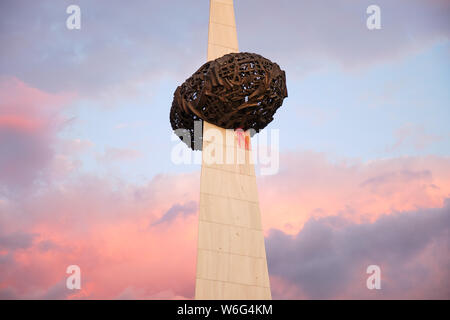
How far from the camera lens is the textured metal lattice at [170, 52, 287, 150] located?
56.5ft

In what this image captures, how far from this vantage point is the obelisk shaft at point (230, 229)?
16.4 meters

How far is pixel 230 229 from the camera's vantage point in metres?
17.0

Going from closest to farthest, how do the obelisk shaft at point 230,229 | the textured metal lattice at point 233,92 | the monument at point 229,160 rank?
Result: the obelisk shaft at point 230,229 → the monument at point 229,160 → the textured metal lattice at point 233,92

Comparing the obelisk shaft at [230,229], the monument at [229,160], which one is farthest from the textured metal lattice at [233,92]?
the obelisk shaft at [230,229]

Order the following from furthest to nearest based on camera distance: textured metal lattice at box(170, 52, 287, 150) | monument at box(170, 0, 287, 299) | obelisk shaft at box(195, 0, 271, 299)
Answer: textured metal lattice at box(170, 52, 287, 150), monument at box(170, 0, 287, 299), obelisk shaft at box(195, 0, 271, 299)

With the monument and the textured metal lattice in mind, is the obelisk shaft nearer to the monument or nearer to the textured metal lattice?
the monument

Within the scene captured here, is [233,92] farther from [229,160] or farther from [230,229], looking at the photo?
[230,229]

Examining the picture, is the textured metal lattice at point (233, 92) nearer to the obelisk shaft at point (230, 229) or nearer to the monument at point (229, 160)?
the monument at point (229, 160)

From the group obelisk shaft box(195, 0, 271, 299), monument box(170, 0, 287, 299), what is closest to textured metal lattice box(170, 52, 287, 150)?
monument box(170, 0, 287, 299)

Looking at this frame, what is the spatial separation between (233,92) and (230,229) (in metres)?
3.62

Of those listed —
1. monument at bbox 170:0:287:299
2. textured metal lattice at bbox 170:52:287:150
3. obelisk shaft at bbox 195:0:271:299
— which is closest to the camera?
obelisk shaft at bbox 195:0:271:299
